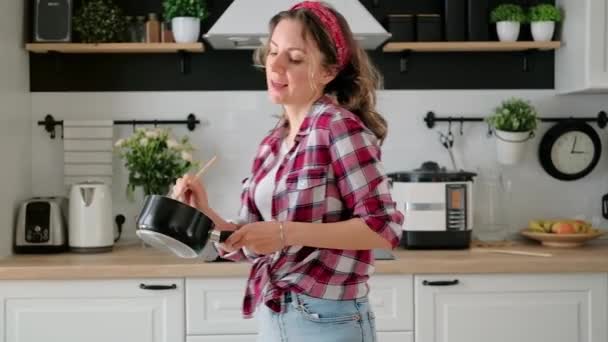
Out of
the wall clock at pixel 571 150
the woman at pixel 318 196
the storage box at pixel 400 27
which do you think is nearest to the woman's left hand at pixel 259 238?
the woman at pixel 318 196

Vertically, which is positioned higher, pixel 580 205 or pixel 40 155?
pixel 40 155

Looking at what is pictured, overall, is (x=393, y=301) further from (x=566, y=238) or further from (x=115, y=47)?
(x=115, y=47)

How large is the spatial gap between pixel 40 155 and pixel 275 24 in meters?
2.17

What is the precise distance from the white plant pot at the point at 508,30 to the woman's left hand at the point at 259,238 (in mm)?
2218

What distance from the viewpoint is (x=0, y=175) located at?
320 cm

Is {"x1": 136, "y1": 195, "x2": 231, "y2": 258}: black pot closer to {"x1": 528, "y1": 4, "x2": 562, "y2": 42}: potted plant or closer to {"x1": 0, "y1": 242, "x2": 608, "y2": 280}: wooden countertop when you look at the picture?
{"x1": 0, "y1": 242, "x2": 608, "y2": 280}: wooden countertop

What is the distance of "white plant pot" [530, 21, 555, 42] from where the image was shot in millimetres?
3455

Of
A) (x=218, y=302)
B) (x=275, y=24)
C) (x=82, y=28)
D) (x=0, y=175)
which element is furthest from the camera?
(x=82, y=28)

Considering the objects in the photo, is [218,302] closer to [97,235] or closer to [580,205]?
[97,235]

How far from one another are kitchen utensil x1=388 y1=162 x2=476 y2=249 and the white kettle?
3.63 feet

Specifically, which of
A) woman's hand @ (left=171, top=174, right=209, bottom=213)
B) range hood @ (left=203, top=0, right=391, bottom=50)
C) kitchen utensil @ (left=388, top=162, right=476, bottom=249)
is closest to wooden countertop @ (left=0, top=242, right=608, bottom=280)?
kitchen utensil @ (left=388, top=162, right=476, bottom=249)

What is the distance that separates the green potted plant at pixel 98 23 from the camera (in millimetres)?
3412

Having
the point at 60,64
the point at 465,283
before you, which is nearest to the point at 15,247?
the point at 60,64

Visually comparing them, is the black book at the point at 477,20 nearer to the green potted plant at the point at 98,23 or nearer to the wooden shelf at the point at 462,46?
the wooden shelf at the point at 462,46
